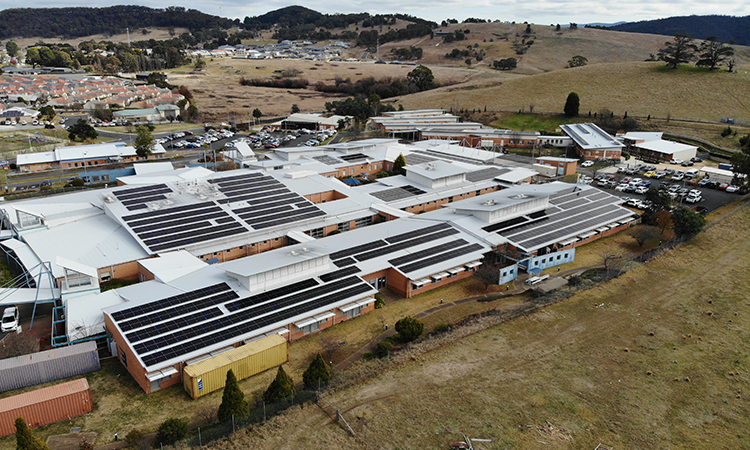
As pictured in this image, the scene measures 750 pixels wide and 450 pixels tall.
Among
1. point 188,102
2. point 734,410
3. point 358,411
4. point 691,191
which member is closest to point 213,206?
point 358,411

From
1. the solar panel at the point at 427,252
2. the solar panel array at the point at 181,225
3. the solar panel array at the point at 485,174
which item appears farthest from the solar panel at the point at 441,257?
the solar panel array at the point at 485,174

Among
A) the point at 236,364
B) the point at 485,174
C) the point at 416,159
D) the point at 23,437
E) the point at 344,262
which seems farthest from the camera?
the point at 416,159

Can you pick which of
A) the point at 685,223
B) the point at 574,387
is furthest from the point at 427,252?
the point at 685,223

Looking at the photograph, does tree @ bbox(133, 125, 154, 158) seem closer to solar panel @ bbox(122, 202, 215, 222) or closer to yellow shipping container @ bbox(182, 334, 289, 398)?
solar panel @ bbox(122, 202, 215, 222)

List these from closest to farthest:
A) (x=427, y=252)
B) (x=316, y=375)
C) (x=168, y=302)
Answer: (x=316, y=375), (x=168, y=302), (x=427, y=252)

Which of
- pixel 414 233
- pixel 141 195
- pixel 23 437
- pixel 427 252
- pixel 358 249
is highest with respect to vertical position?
pixel 141 195

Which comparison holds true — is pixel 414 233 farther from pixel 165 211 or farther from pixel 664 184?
pixel 664 184

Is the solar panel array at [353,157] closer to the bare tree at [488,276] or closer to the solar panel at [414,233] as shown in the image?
the solar panel at [414,233]
